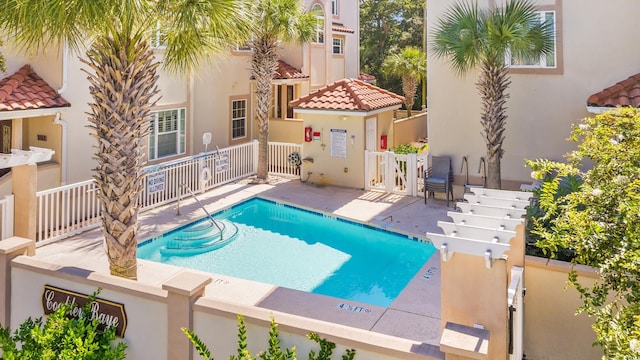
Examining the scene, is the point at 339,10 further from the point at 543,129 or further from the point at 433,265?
the point at 433,265

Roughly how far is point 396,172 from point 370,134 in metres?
2.48

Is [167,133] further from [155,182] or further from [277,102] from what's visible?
[277,102]

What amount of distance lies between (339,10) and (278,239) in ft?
72.2

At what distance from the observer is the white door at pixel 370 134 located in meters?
20.5

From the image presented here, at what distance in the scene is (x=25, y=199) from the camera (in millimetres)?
11609

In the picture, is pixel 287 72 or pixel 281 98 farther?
pixel 281 98

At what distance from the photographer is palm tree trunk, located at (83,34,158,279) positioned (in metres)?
8.09

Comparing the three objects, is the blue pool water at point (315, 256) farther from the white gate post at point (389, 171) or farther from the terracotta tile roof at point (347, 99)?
the terracotta tile roof at point (347, 99)

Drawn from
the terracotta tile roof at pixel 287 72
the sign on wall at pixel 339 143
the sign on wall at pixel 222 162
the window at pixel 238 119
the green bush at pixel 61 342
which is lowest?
the green bush at pixel 61 342

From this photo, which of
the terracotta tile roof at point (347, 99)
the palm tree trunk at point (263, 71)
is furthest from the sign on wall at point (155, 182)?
the terracotta tile roof at point (347, 99)

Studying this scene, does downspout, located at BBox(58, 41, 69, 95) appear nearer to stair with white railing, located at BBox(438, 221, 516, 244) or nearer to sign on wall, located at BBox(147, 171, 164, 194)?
sign on wall, located at BBox(147, 171, 164, 194)

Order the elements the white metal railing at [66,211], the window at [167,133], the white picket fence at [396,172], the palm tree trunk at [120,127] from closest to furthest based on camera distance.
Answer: the palm tree trunk at [120,127], the white metal railing at [66,211], the white picket fence at [396,172], the window at [167,133]

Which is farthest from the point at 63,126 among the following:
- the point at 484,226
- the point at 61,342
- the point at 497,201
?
the point at 484,226

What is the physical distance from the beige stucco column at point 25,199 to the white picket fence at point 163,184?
0.46 metres
